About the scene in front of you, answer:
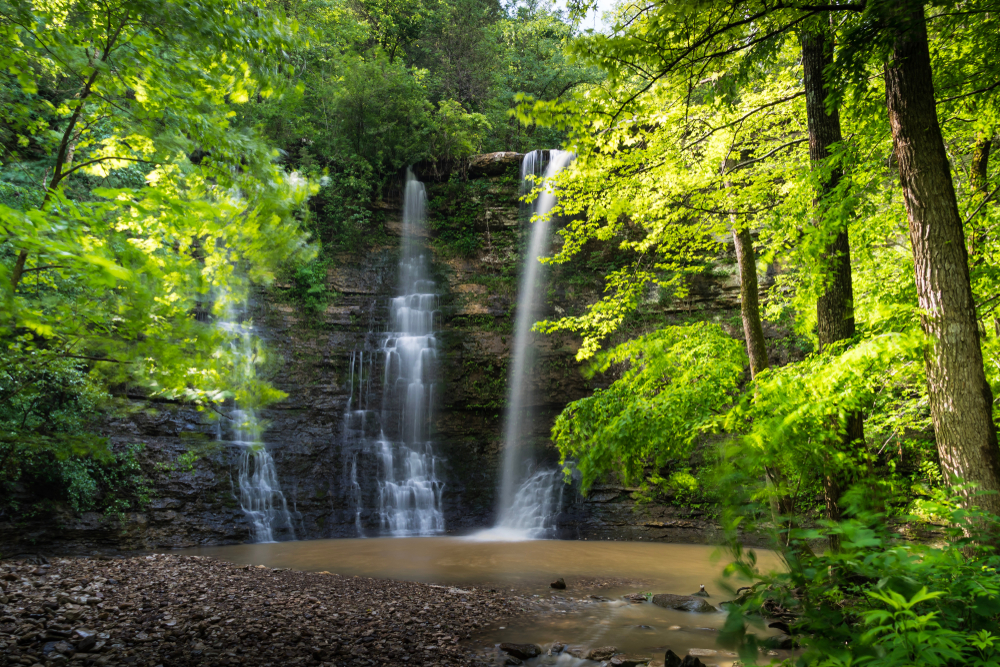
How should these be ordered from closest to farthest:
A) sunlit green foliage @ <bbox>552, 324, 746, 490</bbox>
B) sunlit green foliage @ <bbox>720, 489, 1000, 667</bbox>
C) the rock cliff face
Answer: sunlit green foliage @ <bbox>720, 489, 1000, 667</bbox> < sunlit green foliage @ <bbox>552, 324, 746, 490</bbox> < the rock cliff face

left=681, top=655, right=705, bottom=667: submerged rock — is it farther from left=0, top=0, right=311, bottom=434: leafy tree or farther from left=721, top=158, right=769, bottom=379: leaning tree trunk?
left=0, top=0, right=311, bottom=434: leafy tree

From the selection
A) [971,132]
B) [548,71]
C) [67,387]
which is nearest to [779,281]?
[971,132]

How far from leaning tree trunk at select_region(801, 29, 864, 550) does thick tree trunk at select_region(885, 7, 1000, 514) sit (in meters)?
0.81

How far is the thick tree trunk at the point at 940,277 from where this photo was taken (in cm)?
364

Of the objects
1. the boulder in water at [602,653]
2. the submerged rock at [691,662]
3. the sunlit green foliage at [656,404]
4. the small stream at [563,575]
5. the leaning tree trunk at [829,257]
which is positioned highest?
the leaning tree trunk at [829,257]

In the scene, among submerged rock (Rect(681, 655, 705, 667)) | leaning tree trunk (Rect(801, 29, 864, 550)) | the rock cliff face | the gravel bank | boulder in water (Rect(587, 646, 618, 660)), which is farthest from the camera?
the rock cliff face

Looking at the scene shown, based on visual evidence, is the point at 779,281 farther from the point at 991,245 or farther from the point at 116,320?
the point at 116,320

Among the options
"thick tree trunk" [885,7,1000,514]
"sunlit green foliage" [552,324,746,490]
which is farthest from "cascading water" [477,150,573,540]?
"thick tree trunk" [885,7,1000,514]

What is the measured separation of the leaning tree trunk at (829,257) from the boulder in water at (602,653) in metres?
2.36

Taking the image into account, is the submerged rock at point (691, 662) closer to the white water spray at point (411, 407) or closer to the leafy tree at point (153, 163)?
the leafy tree at point (153, 163)

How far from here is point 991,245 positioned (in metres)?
5.15

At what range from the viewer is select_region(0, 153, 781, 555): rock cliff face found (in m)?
14.1

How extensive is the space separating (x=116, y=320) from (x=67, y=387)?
735 cm

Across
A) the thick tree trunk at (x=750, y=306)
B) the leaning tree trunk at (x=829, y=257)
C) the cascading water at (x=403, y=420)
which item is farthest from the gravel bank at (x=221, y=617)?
the cascading water at (x=403, y=420)
